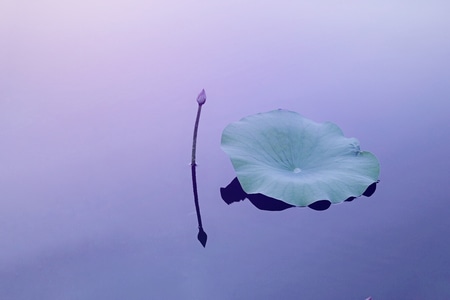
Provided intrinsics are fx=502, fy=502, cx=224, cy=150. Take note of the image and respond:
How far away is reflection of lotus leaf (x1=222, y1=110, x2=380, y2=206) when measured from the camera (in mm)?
1515

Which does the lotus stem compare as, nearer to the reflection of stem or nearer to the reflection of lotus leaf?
the reflection of stem

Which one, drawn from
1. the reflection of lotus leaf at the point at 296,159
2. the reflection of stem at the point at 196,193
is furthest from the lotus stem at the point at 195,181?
the reflection of lotus leaf at the point at 296,159

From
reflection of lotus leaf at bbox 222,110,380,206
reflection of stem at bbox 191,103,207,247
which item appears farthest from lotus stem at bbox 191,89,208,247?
reflection of lotus leaf at bbox 222,110,380,206

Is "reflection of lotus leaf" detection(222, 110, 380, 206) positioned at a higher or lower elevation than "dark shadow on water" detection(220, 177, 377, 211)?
higher

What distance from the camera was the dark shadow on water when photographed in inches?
64.0

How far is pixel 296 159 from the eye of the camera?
1.67m

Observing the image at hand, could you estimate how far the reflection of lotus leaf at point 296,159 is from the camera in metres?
1.51

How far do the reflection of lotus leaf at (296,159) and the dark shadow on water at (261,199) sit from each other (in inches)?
4.1

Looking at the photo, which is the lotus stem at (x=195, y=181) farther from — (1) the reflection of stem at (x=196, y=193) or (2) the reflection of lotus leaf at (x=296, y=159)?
(2) the reflection of lotus leaf at (x=296, y=159)

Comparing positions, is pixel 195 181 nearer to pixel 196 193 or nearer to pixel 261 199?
pixel 196 193

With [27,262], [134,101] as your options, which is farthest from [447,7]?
[27,262]

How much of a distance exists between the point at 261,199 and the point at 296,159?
0.58 feet

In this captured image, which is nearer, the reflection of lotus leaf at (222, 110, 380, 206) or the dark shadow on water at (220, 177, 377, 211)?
the reflection of lotus leaf at (222, 110, 380, 206)

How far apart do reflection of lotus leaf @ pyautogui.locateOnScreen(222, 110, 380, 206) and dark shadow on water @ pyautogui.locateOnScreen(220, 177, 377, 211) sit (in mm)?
104
